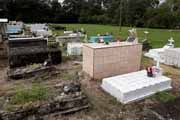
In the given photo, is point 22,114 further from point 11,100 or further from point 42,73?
point 42,73

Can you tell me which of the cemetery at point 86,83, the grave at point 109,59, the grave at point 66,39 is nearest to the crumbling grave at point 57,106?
the cemetery at point 86,83

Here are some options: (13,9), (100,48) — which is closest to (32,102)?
(100,48)

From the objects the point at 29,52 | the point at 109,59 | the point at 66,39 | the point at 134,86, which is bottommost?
the point at 134,86

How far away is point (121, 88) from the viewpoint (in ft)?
15.3

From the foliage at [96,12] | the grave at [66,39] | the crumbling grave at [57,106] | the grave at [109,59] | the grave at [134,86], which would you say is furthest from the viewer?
the foliage at [96,12]

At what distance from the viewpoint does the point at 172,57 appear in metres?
7.65

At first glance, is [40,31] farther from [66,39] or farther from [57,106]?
[57,106]

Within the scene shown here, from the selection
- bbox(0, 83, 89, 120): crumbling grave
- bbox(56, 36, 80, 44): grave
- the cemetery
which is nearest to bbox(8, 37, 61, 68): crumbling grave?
the cemetery

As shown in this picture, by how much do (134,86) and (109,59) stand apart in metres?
1.31

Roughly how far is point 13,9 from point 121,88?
30.4 m

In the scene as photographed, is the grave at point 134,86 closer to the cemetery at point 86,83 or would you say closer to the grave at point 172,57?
the cemetery at point 86,83

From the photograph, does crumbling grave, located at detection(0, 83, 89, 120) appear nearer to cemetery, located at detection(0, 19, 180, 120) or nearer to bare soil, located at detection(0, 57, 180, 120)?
cemetery, located at detection(0, 19, 180, 120)

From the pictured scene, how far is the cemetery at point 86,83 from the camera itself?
3973 mm

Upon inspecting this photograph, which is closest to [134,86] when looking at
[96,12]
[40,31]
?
[40,31]
